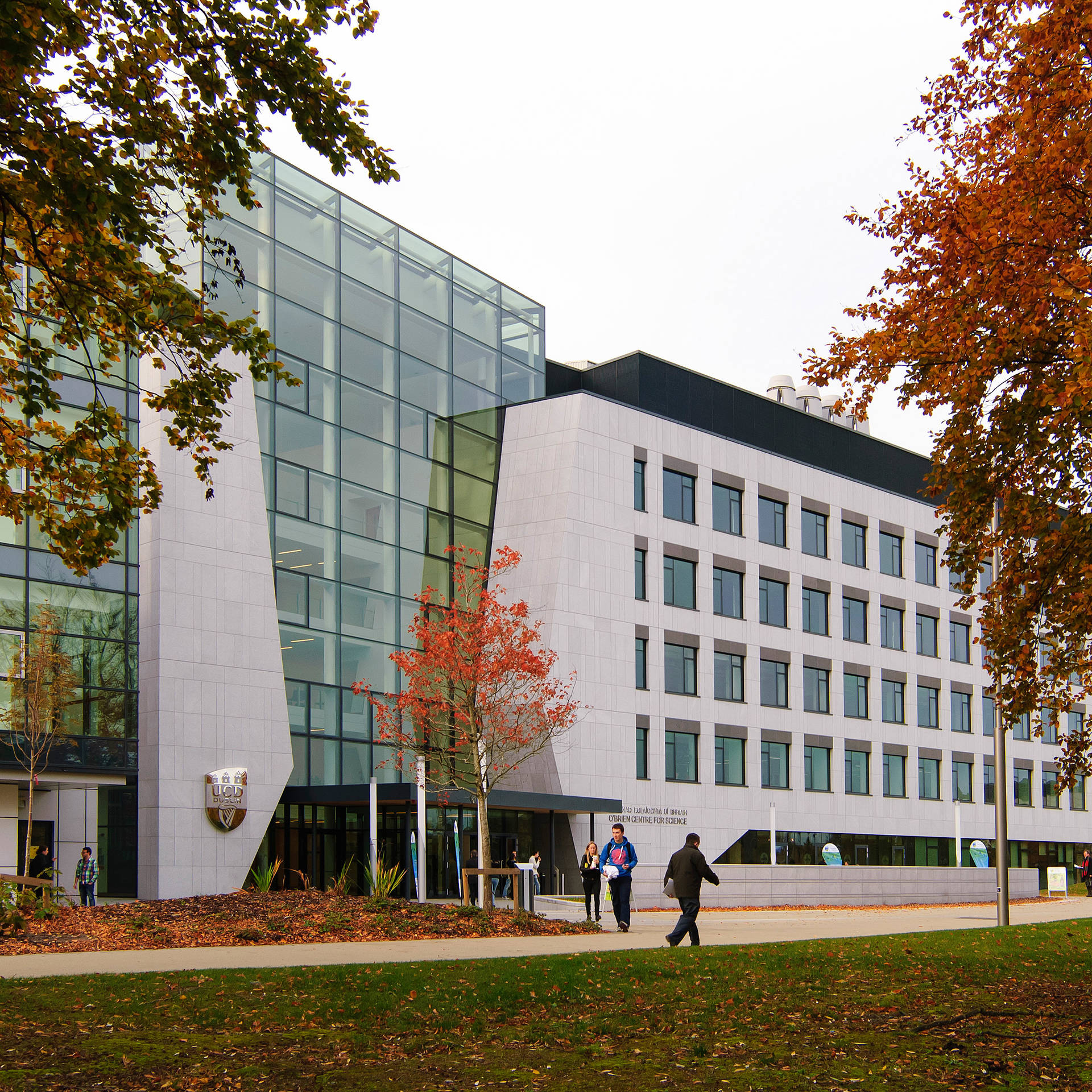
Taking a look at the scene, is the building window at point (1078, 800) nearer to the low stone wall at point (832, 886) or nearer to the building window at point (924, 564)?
the building window at point (924, 564)

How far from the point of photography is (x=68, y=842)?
31.3 metres

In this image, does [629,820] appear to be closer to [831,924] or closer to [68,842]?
[831,924]

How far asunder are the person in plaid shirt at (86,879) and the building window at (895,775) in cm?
Result: 3528

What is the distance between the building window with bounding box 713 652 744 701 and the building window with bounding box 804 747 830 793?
4.67 metres

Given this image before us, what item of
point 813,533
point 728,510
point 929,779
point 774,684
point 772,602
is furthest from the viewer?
point 929,779

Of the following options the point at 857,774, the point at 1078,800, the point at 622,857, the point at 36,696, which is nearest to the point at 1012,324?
the point at 622,857

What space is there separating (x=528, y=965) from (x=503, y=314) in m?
32.2

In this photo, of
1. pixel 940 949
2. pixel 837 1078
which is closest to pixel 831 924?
pixel 940 949

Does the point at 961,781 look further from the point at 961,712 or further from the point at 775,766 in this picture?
the point at 775,766

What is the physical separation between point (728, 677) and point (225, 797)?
2174 cm

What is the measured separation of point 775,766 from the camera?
4994 centimetres

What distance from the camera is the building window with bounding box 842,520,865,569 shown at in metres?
55.0

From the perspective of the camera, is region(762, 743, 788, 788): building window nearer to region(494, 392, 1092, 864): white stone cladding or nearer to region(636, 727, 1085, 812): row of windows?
region(636, 727, 1085, 812): row of windows

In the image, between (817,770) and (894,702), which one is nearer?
(817,770)
